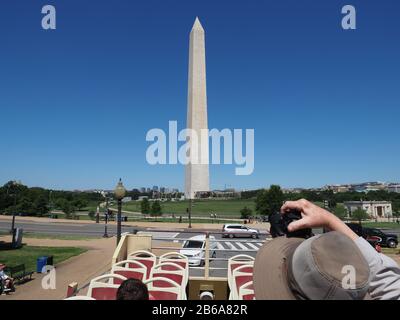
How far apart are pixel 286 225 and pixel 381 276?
346mm

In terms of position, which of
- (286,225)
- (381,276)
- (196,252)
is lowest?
(196,252)

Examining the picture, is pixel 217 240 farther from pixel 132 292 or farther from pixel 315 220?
pixel 315 220

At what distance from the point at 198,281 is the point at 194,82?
47.7 metres

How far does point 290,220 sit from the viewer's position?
1.39 m

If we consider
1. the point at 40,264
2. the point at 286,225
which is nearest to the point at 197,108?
the point at 40,264

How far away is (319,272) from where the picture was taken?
1090 mm

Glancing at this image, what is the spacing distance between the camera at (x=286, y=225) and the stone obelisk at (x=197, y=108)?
2030 inches

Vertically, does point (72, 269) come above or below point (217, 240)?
below

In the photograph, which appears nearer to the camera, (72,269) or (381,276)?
(381,276)

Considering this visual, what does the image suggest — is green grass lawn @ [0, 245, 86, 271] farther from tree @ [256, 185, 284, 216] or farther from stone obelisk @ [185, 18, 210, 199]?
stone obelisk @ [185, 18, 210, 199]

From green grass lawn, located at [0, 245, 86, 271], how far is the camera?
17923 millimetres
